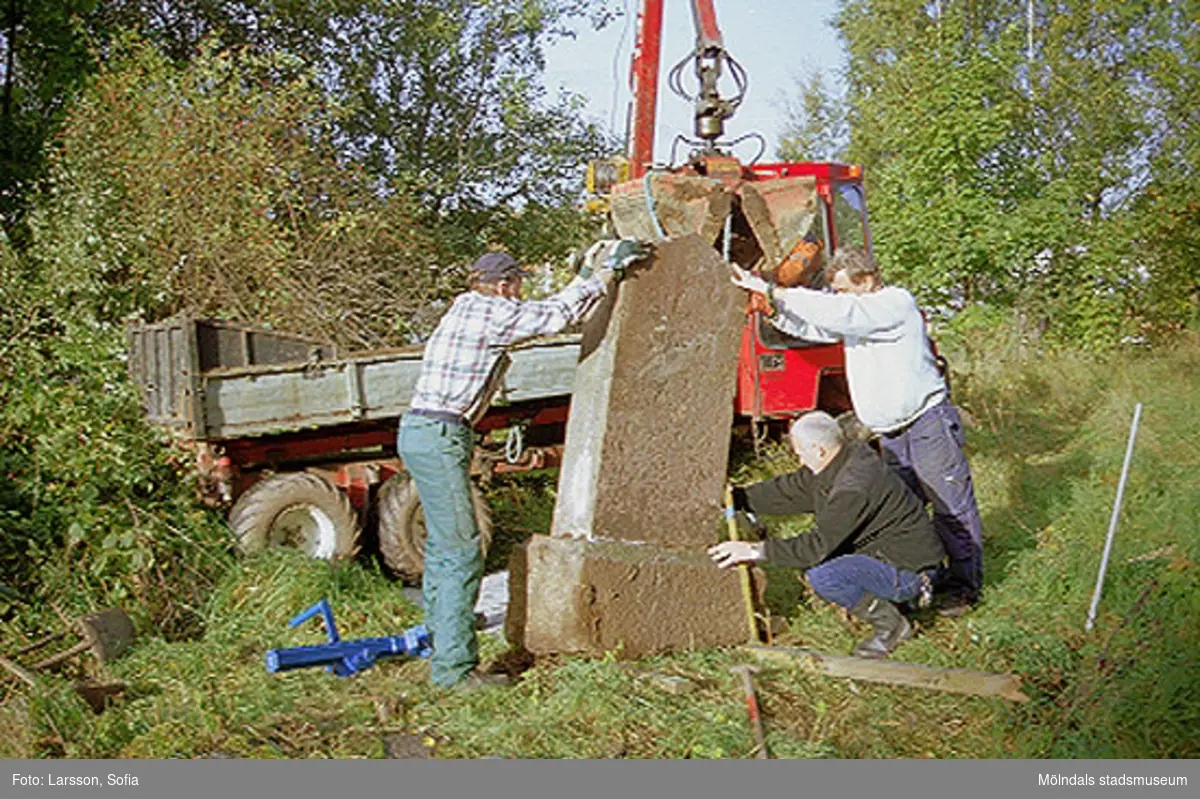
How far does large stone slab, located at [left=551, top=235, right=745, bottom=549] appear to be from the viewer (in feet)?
14.3

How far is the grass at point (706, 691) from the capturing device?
3.64 meters

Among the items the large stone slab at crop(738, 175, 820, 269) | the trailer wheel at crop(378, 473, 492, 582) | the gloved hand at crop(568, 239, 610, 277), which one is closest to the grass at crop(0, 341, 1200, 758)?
the trailer wheel at crop(378, 473, 492, 582)

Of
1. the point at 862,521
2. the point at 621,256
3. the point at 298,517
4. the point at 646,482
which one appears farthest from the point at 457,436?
the point at 298,517

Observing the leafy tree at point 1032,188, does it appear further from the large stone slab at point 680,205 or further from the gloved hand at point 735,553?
the gloved hand at point 735,553

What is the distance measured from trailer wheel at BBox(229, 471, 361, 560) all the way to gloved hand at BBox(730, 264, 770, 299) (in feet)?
9.58

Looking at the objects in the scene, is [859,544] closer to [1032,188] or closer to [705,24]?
[705,24]

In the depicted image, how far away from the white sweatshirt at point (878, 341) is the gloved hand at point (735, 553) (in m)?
1.01

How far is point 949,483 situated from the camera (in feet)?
16.3

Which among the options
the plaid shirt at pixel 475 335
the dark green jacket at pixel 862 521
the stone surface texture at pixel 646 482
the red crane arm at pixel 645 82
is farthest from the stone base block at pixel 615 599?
the red crane arm at pixel 645 82

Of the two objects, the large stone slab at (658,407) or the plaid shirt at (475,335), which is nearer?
the plaid shirt at (475,335)

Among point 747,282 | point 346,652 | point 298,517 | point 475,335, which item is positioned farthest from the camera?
point 298,517

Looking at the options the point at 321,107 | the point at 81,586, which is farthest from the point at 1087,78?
the point at 81,586

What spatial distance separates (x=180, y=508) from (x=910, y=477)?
3.90 metres

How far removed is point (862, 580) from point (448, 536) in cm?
176
